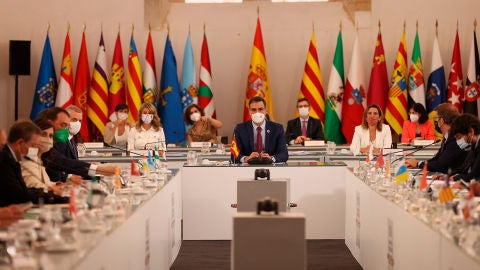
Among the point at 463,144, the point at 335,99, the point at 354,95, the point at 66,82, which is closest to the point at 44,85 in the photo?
the point at 66,82

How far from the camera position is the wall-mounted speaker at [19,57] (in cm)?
1129

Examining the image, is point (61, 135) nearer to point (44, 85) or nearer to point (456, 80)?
point (44, 85)

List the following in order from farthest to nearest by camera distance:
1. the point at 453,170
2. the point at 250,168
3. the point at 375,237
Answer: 1. the point at 250,168
2. the point at 453,170
3. the point at 375,237

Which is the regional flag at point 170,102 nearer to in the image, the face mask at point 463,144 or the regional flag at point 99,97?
the regional flag at point 99,97

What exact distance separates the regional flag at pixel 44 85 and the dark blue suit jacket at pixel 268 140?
4.74 metres

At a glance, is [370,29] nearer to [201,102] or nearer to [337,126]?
[337,126]

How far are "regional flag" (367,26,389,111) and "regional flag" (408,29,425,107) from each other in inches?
15.1

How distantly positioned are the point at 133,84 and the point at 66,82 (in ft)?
3.13

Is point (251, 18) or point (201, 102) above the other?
point (251, 18)

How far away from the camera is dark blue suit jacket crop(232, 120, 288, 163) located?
7.62 m

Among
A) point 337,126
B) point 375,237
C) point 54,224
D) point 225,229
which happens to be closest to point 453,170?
point 375,237

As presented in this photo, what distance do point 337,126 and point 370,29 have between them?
4.99ft

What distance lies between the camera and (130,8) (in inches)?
470

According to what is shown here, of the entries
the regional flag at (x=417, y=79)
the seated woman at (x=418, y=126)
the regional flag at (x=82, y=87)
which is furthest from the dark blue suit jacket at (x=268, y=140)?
the regional flag at (x=82, y=87)
